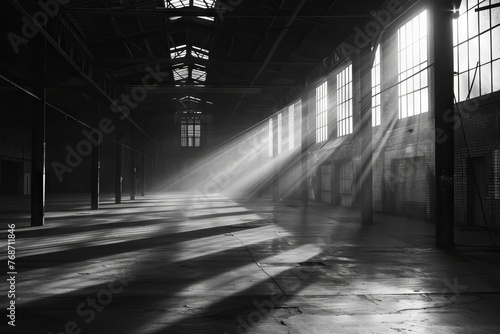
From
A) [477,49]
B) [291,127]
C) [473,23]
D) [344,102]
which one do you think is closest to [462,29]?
[473,23]

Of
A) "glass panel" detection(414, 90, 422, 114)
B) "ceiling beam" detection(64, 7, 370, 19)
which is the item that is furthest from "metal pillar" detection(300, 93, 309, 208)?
"ceiling beam" detection(64, 7, 370, 19)

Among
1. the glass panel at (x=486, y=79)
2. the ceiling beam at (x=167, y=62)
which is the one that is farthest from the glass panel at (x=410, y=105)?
the ceiling beam at (x=167, y=62)

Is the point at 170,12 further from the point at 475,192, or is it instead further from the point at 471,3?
the point at 475,192

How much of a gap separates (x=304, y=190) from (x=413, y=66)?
9.01 m

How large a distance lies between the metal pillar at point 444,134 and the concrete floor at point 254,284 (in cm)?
52

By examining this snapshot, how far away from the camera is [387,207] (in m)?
20.1

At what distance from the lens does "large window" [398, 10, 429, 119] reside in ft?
55.4

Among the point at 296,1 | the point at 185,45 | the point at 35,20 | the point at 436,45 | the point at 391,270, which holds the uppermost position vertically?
the point at 185,45

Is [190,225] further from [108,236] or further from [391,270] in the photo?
[391,270]

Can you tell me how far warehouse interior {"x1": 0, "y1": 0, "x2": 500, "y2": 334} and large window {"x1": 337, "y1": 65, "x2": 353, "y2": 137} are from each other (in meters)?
0.14

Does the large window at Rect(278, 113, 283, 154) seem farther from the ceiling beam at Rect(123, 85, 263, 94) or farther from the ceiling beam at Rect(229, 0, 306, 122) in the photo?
the ceiling beam at Rect(229, 0, 306, 122)

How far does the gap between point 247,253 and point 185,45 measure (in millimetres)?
20259

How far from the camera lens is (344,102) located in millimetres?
25469

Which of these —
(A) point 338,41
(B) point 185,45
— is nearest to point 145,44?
(B) point 185,45
